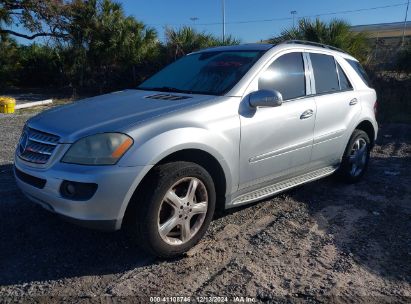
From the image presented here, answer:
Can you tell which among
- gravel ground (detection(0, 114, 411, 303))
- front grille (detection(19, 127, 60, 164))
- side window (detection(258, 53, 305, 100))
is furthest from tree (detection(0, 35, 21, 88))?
side window (detection(258, 53, 305, 100))

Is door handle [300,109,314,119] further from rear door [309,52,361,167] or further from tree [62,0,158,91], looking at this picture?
tree [62,0,158,91]

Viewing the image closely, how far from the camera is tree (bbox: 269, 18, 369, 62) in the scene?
11809 millimetres

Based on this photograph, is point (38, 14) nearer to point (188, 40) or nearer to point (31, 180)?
point (188, 40)

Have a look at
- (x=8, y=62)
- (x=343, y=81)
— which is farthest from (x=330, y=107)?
(x=8, y=62)

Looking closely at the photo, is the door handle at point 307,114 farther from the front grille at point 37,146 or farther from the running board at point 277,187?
the front grille at point 37,146

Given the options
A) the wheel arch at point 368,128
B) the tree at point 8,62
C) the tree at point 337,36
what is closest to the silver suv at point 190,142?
the wheel arch at point 368,128

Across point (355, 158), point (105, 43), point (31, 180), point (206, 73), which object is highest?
point (105, 43)

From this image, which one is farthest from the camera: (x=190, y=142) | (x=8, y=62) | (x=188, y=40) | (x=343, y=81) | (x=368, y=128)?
(x=8, y=62)

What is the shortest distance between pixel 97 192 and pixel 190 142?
81 centimetres

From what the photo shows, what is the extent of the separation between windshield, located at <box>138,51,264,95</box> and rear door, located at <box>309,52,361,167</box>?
0.92 metres

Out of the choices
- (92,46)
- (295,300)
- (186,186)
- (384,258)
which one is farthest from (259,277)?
(92,46)

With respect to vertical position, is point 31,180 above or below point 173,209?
above

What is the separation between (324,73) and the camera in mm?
4766

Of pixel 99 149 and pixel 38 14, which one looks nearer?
pixel 99 149
